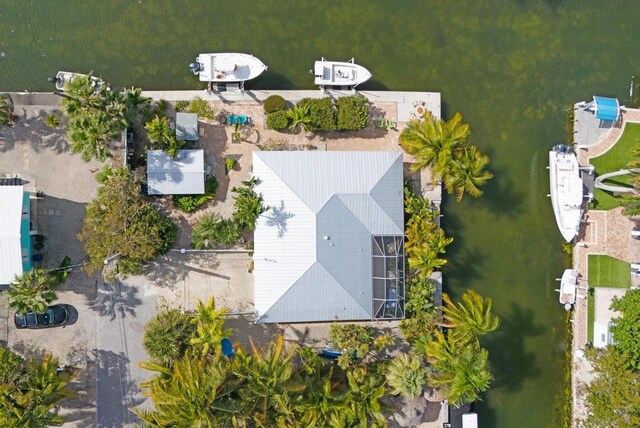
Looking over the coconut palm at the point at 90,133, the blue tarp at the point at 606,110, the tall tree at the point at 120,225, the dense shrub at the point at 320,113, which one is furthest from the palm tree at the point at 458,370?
the coconut palm at the point at 90,133

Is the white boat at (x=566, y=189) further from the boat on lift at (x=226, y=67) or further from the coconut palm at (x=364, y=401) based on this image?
the boat on lift at (x=226, y=67)

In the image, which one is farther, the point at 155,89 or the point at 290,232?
the point at 155,89

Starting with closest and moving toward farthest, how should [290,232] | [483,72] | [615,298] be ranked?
[290,232] < [615,298] < [483,72]

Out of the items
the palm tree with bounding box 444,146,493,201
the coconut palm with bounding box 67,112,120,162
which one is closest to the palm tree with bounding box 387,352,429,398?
the palm tree with bounding box 444,146,493,201

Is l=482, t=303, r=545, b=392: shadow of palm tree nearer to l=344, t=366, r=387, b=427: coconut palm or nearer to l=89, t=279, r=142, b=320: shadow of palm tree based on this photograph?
l=344, t=366, r=387, b=427: coconut palm

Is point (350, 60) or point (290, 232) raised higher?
point (350, 60)

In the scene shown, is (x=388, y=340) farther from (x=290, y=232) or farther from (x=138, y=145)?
(x=138, y=145)

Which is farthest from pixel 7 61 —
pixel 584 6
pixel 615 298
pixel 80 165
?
pixel 615 298

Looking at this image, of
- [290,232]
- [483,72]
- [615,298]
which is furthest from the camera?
[483,72]
